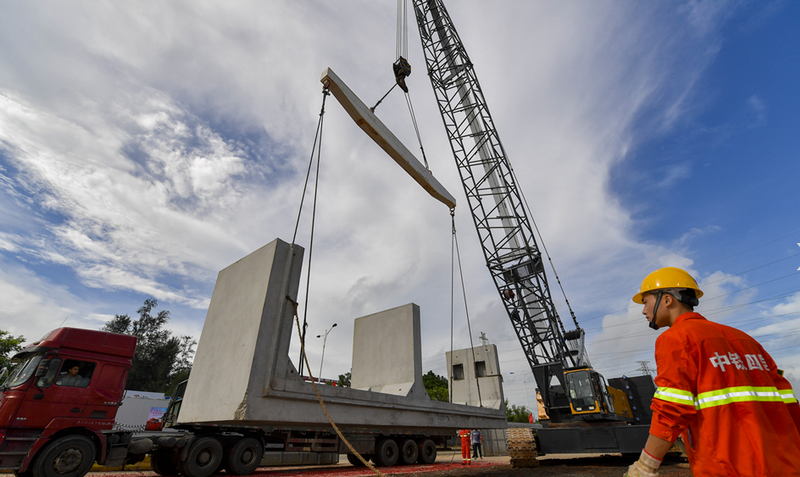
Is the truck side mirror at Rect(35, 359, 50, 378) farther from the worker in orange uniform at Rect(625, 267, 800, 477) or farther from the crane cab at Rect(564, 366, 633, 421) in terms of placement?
the crane cab at Rect(564, 366, 633, 421)

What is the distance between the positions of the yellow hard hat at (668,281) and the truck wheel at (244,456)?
7.25m

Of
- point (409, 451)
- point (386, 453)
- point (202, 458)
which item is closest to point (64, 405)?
point (202, 458)

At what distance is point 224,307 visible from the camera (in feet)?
24.4

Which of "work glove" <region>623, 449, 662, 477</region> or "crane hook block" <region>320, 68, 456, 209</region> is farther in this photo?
"crane hook block" <region>320, 68, 456, 209</region>

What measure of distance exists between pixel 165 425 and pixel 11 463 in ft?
9.88

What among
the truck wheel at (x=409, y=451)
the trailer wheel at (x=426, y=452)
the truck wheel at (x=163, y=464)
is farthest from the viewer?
the trailer wheel at (x=426, y=452)

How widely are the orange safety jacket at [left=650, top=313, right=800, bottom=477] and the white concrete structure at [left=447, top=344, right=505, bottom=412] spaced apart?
15.7m

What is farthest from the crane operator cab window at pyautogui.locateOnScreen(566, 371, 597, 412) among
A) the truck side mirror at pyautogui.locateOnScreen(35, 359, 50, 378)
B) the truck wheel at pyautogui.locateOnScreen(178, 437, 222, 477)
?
the truck side mirror at pyautogui.locateOnScreen(35, 359, 50, 378)

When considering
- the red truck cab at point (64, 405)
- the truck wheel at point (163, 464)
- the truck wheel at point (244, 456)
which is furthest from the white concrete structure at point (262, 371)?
the red truck cab at point (64, 405)

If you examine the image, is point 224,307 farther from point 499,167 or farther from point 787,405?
point 499,167

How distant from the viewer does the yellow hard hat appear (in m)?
2.32

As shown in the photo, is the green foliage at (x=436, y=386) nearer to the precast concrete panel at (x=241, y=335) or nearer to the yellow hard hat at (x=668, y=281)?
the precast concrete panel at (x=241, y=335)

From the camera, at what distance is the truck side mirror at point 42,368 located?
247 inches

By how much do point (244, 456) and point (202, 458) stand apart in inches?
28.9
